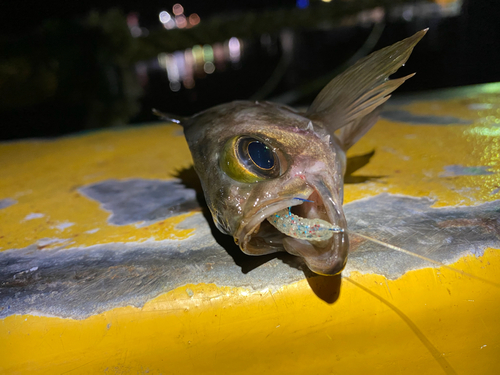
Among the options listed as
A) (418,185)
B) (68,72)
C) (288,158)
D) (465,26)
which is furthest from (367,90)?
(68,72)

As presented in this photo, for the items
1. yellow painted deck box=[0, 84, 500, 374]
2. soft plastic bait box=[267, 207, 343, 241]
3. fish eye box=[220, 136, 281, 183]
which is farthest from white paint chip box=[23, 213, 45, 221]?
soft plastic bait box=[267, 207, 343, 241]

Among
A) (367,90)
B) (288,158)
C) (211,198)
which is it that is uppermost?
(367,90)

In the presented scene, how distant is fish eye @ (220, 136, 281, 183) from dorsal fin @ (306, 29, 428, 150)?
0.37 meters

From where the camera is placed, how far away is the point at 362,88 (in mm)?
1156

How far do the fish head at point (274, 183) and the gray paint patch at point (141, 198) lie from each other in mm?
405

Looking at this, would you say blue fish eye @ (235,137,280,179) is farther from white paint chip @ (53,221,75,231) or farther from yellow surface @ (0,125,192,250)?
white paint chip @ (53,221,75,231)

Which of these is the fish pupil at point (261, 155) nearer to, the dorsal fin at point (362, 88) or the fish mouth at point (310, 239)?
the fish mouth at point (310, 239)

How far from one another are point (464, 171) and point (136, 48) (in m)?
4.51

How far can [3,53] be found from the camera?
404cm

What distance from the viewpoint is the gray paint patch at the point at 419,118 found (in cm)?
223

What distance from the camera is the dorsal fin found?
1.07 m

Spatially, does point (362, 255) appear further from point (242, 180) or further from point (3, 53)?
point (3, 53)

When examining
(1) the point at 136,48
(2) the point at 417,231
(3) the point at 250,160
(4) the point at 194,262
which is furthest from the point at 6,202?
(1) the point at 136,48

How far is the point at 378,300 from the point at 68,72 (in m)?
4.94
